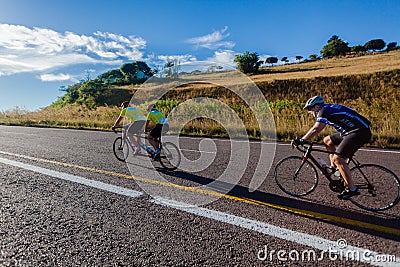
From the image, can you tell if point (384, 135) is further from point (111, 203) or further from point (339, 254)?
point (111, 203)

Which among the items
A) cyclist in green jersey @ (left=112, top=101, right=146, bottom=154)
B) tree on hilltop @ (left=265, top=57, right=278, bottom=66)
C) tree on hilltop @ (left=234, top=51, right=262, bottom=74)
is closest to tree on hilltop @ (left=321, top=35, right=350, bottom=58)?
tree on hilltop @ (left=265, top=57, right=278, bottom=66)

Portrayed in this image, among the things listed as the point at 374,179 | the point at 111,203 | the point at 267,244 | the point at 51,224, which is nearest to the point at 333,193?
the point at 374,179

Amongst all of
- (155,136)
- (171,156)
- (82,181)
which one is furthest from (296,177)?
(82,181)

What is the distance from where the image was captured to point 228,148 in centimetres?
820

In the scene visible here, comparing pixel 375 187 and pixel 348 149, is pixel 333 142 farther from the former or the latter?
pixel 375 187

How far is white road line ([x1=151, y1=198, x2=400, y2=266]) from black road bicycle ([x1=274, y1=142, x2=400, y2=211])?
131 cm

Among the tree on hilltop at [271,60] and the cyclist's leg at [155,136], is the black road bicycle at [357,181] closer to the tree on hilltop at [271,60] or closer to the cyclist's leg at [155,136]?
the cyclist's leg at [155,136]

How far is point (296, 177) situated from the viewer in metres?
4.55

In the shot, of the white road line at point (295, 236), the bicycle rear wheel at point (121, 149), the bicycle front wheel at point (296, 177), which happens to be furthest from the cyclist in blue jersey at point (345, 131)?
the bicycle rear wheel at point (121, 149)

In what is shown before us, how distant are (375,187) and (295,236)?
6.25 feet

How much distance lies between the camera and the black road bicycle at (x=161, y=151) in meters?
5.93

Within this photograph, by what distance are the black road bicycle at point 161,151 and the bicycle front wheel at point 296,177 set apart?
91.2 inches

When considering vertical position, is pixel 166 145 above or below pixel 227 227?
above

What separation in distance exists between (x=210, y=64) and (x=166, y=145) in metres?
2.19
